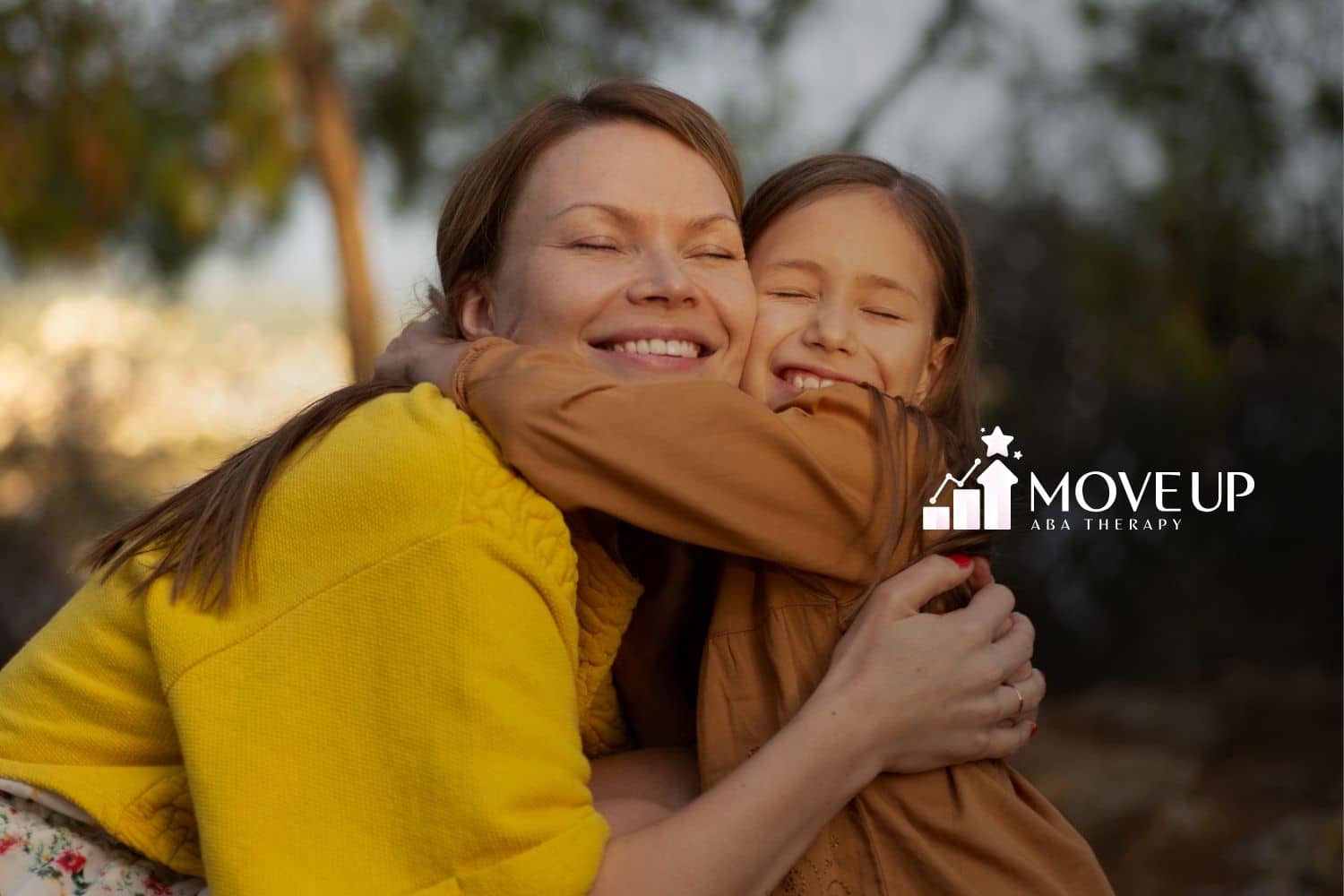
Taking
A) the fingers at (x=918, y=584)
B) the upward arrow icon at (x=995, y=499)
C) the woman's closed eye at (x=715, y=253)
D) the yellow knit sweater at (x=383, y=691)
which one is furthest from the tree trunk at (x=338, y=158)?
the yellow knit sweater at (x=383, y=691)

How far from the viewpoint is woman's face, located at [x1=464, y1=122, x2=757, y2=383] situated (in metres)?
2.35

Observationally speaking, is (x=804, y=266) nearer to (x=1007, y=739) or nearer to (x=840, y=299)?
(x=840, y=299)

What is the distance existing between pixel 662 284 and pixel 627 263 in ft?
0.29

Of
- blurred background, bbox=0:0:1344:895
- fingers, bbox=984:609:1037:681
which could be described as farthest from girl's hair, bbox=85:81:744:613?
blurred background, bbox=0:0:1344:895

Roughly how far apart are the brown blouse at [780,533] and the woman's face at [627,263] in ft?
0.65

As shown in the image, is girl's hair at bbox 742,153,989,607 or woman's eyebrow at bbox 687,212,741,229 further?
girl's hair at bbox 742,153,989,607

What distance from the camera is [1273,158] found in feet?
19.9

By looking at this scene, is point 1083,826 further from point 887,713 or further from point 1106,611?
point 887,713

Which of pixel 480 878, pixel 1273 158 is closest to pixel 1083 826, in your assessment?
pixel 1273 158

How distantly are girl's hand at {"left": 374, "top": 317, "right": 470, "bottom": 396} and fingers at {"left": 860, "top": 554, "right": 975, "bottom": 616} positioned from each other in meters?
0.72

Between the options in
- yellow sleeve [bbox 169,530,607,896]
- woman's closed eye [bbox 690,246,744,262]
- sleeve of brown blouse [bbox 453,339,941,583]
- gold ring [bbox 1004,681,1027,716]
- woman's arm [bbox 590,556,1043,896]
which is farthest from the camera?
woman's closed eye [bbox 690,246,744,262]

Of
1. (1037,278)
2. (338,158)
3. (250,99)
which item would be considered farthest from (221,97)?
(1037,278)

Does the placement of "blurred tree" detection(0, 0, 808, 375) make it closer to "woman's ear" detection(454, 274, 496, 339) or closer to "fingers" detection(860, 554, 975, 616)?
Result: "woman's ear" detection(454, 274, 496, 339)

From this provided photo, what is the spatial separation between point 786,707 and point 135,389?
6627 mm
